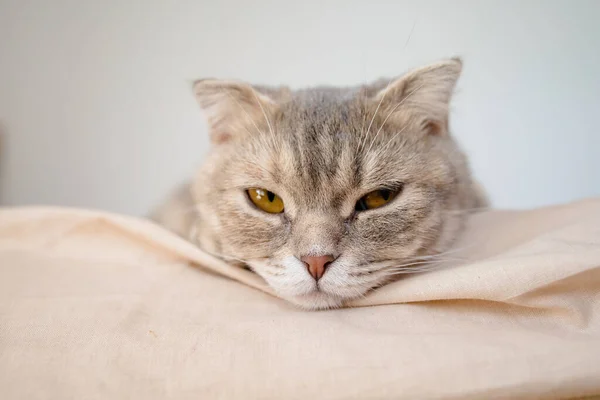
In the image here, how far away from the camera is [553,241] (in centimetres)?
96

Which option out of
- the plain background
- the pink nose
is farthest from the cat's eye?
the plain background

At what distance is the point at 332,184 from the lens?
1146 mm

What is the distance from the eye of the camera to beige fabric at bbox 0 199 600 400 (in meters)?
0.68

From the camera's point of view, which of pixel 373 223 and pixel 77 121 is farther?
pixel 77 121

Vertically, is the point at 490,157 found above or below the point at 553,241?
below

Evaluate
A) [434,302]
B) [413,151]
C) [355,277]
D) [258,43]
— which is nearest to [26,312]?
[355,277]

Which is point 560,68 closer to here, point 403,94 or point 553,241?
point 403,94

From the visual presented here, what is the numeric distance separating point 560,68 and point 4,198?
369 cm

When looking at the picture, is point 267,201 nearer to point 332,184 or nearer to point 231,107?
point 332,184

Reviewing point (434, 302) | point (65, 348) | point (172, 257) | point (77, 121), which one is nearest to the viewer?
point (65, 348)

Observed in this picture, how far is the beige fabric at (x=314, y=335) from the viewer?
68cm

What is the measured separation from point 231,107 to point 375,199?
0.57 m

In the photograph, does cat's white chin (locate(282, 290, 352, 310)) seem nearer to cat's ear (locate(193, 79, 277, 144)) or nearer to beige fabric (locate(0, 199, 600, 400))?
beige fabric (locate(0, 199, 600, 400))

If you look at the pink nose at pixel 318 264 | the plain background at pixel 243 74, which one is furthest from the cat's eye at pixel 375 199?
the plain background at pixel 243 74
